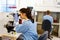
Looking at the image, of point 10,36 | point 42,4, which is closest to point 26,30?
point 10,36

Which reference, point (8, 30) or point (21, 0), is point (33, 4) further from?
point (8, 30)

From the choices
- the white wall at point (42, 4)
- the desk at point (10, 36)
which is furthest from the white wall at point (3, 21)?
the white wall at point (42, 4)

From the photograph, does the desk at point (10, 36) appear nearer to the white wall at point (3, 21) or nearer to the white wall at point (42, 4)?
the white wall at point (3, 21)

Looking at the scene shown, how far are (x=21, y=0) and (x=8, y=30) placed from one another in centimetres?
353

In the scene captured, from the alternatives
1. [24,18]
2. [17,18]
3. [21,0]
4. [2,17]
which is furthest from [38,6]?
[24,18]

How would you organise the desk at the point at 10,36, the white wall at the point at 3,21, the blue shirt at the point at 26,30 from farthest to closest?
the white wall at the point at 3,21
the blue shirt at the point at 26,30
the desk at the point at 10,36

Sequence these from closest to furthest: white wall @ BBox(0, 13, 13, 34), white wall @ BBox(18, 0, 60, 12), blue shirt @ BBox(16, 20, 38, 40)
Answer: blue shirt @ BBox(16, 20, 38, 40) → white wall @ BBox(0, 13, 13, 34) → white wall @ BBox(18, 0, 60, 12)

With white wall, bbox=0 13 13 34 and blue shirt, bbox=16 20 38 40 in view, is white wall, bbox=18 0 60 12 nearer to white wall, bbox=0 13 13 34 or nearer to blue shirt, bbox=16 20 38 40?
white wall, bbox=0 13 13 34

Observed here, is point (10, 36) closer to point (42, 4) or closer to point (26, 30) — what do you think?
point (26, 30)

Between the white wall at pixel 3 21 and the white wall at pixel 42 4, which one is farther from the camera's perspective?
the white wall at pixel 42 4

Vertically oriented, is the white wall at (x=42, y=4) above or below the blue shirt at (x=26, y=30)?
above

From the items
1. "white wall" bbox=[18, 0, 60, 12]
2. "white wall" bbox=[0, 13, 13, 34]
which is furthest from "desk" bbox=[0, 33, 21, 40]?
"white wall" bbox=[18, 0, 60, 12]

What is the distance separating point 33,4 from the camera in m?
6.38

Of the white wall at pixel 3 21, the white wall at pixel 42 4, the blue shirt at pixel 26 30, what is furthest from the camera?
the white wall at pixel 42 4
